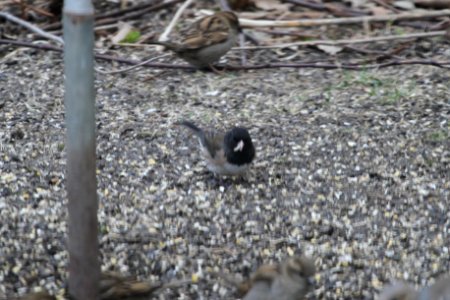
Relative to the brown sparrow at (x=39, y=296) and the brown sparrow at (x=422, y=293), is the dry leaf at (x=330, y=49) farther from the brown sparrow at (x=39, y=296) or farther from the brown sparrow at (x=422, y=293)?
the brown sparrow at (x=39, y=296)

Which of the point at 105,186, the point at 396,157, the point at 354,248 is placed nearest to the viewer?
the point at 354,248

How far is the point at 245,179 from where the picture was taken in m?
6.50

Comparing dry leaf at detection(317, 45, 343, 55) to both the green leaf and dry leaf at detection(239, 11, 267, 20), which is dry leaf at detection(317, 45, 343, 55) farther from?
the green leaf

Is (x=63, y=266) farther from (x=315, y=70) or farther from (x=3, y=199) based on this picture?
(x=315, y=70)

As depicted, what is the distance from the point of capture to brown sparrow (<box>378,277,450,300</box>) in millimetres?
4305

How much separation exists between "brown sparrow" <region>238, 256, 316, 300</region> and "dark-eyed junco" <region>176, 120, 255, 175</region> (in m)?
1.60

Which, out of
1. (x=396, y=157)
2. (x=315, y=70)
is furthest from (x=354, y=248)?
(x=315, y=70)

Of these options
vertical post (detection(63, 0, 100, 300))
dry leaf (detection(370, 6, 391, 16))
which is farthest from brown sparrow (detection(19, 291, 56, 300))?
dry leaf (detection(370, 6, 391, 16))

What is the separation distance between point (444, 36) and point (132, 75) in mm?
2971

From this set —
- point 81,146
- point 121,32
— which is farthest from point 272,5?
point 81,146

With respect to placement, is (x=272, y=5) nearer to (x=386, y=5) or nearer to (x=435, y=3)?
(x=386, y=5)

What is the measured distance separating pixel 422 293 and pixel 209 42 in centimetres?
475

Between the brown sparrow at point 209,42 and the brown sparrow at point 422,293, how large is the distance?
4.52 metres

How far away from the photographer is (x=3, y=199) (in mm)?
5887
